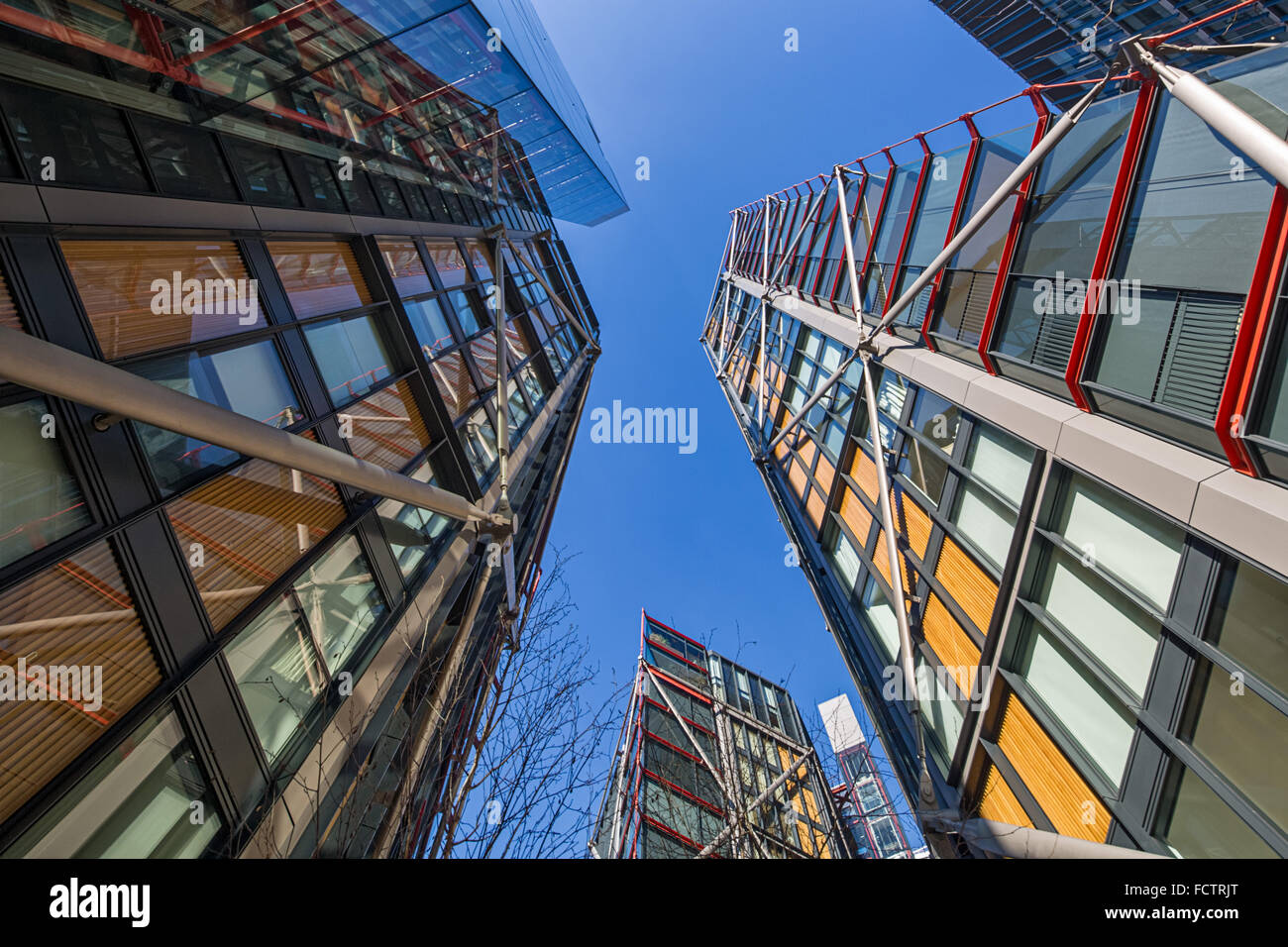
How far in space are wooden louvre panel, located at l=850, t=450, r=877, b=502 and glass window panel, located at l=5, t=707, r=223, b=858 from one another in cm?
1382

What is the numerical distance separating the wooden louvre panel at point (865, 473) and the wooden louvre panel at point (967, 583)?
11.5 feet

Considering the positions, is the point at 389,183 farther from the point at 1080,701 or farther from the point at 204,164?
the point at 1080,701

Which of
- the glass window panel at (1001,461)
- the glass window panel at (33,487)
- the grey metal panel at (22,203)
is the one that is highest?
the grey metal panel at (22,203)

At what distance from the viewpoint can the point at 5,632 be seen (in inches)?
166

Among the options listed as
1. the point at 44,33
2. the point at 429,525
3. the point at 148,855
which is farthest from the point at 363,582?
the point at 44,33

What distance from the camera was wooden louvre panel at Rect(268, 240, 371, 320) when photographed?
8.97 meters

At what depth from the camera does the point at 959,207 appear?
38.8 ft

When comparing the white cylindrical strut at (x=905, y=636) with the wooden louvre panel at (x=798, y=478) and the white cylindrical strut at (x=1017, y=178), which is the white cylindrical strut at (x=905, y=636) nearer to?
the white cylindrical strut at (x=1017, y=178)

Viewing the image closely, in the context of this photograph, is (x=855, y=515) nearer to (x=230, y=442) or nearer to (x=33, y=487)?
(x=230, y=442)

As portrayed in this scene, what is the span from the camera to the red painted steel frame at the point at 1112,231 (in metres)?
7.50

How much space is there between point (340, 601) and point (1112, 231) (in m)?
12.3
